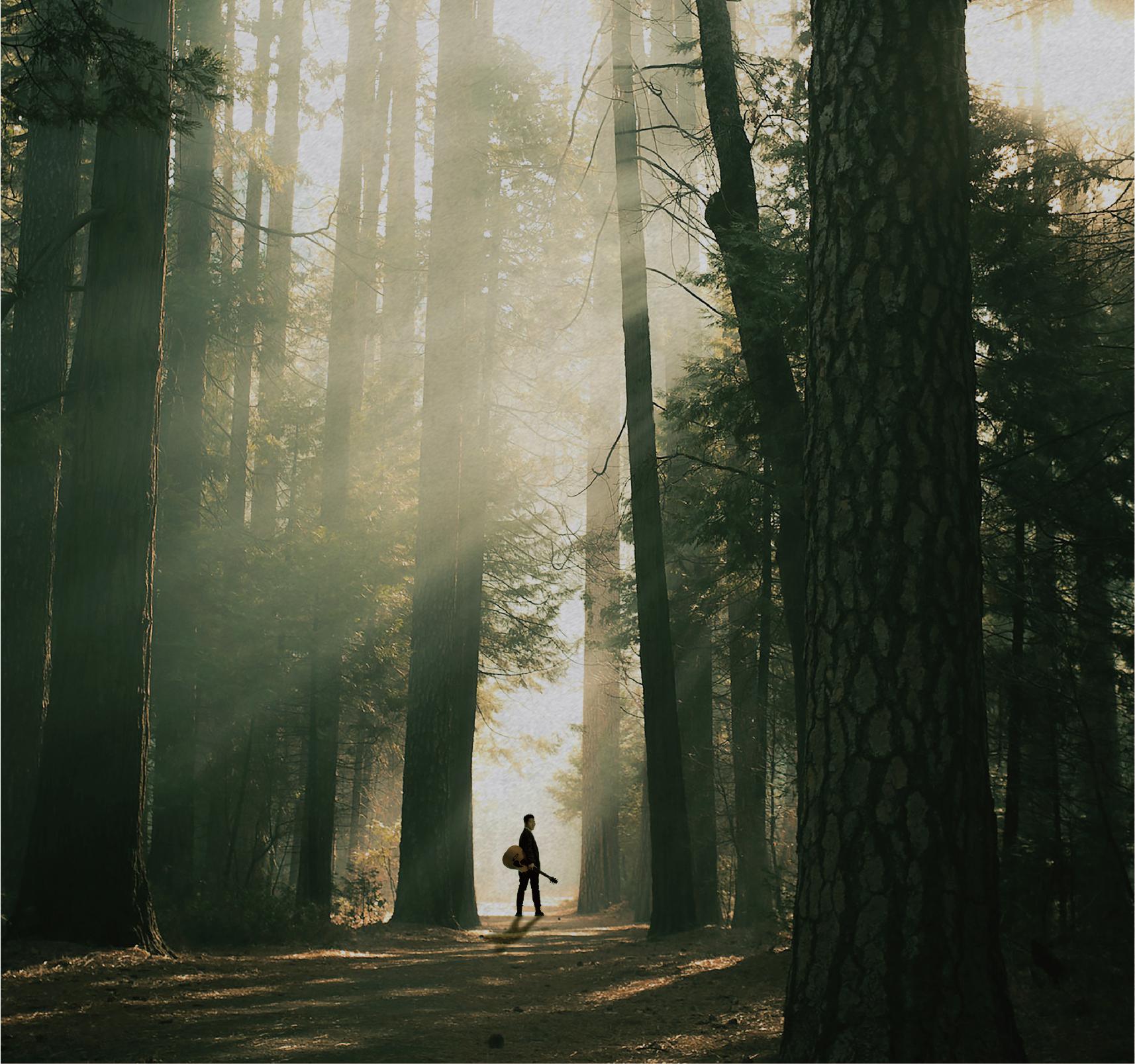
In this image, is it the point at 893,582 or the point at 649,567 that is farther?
the point at 649,567

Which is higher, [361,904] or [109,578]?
[109,578]

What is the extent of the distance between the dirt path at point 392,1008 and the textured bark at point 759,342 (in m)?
3.03

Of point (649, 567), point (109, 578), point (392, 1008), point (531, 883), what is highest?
point (649, 567)

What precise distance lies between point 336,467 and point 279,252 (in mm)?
6116

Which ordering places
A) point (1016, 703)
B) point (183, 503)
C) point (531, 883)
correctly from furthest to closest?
point (183, 503), point (531, 883), point (1016, 703)

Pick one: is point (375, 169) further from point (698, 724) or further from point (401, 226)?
point (698, 724)

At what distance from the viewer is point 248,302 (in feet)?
56.9

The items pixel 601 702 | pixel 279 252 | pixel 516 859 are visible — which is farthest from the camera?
pixel 601 702

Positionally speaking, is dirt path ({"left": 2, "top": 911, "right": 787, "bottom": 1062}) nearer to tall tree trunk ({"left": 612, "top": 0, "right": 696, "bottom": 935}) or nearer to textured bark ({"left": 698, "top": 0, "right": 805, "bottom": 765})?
tall tree trunk ({"left": 612, "top": 0, "right": 696, "bottom": 935})

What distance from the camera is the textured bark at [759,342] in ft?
29.9

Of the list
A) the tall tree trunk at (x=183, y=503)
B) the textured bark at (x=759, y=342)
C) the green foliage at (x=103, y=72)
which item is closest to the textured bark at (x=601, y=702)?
the tall tree trunk at (x=183, y=503)

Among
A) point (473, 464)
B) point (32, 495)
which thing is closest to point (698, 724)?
point (473, 464)

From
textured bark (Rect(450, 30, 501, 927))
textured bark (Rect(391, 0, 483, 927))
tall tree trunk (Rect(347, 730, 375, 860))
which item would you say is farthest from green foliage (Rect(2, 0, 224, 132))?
tall tree trunk (Rect(347, 730, 375, 860))

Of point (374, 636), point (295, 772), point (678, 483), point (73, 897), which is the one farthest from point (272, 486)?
point (73, 897)
